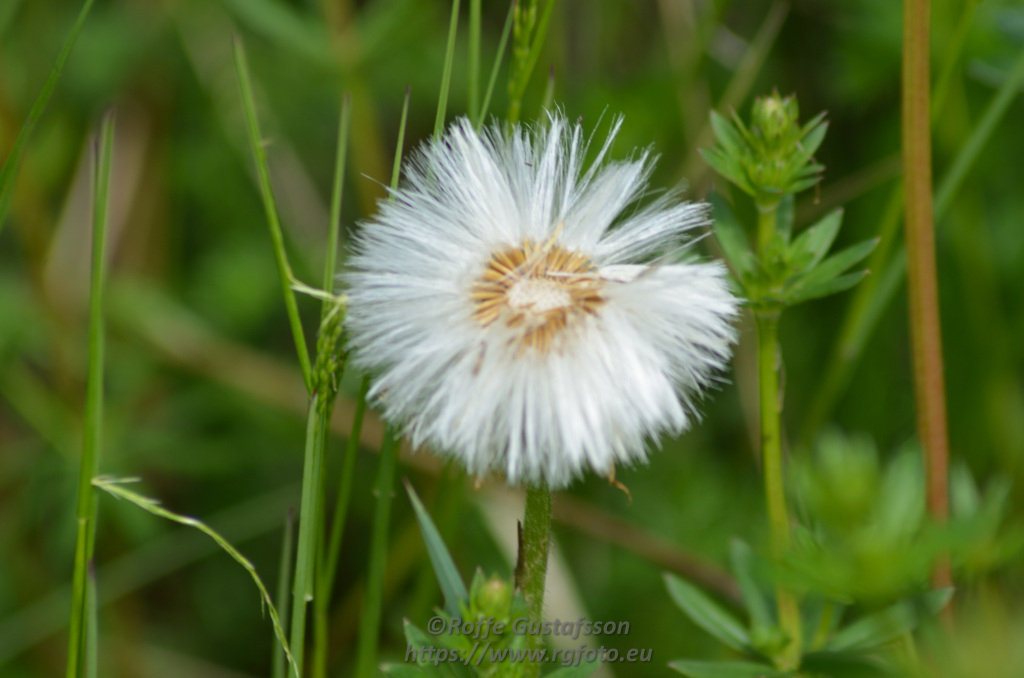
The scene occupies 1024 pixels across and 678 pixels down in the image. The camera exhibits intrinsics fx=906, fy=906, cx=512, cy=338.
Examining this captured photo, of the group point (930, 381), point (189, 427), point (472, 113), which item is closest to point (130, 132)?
point (189, 427)

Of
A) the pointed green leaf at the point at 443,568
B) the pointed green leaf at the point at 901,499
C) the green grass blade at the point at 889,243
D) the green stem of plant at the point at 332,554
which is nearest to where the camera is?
the pointed green leaf at the point at 901,499

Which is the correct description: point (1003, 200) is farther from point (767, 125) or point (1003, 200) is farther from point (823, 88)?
point (767, 125)

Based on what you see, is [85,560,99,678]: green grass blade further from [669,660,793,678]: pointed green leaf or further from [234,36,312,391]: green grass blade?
[669,660,793,678]: pointed green leaf

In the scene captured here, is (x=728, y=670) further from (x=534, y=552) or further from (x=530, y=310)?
(x=530, y=310)

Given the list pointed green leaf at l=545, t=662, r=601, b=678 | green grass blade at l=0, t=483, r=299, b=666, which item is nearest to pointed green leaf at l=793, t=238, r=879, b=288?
pointed green leaf at l=545, t=662, r=601, b=678

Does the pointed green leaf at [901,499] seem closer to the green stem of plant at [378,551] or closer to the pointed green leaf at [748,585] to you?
the pointed green leaf at [748,585]

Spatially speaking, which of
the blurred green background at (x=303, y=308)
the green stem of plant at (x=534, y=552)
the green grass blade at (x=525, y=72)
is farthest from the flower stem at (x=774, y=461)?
the blurred green background at (x=303, y=308)

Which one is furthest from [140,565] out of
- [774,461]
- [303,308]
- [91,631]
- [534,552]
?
[774,461]
